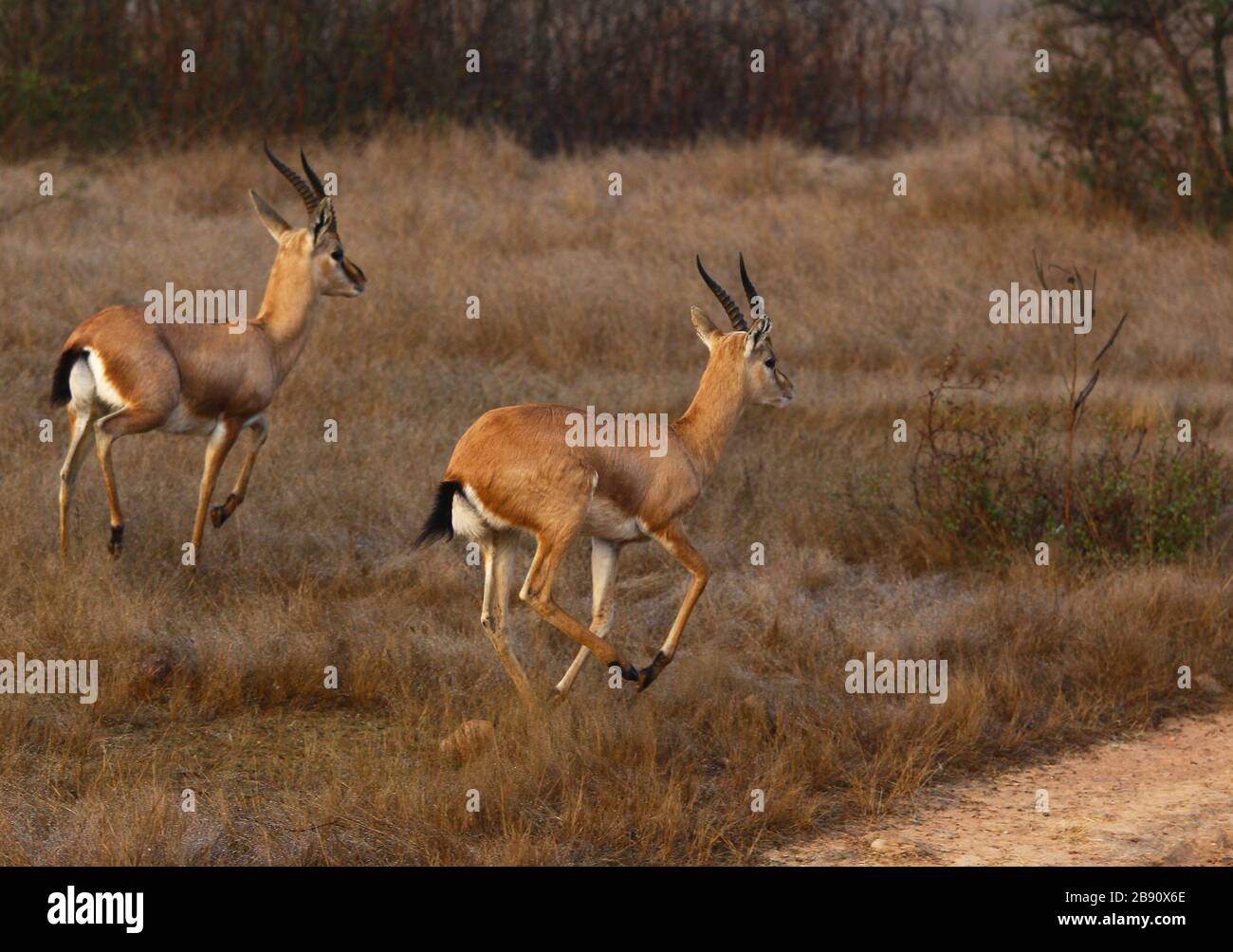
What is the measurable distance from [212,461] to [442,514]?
2.17 m

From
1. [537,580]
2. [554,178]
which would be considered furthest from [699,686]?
[554,178]

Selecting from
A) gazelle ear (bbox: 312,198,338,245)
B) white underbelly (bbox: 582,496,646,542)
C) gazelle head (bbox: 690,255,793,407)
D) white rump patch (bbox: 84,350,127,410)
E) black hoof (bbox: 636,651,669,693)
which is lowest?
black hoof (bbox: 636,651,669,693)

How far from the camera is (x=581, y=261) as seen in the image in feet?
45.8

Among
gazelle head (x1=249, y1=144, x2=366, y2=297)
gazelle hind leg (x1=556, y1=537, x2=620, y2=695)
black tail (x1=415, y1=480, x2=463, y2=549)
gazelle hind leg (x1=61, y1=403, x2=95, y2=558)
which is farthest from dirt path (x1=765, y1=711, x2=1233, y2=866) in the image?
gazelle head (x1=249, y1=144, x2=366, y2=297)

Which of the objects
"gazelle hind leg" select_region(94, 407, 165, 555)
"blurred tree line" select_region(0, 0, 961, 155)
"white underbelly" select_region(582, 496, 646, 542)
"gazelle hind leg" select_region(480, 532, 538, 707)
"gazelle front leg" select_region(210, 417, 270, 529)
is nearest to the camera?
"white underbelly" select_region(582, 496, 646, 542)

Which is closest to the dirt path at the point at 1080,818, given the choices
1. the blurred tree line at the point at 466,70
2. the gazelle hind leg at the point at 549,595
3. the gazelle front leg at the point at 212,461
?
the gazelle hind leg at the point at 549,595

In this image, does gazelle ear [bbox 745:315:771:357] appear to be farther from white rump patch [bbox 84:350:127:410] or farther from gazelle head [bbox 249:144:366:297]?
white rump patch [bbox 84:350:127:410]

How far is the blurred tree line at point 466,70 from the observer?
55.9 ft

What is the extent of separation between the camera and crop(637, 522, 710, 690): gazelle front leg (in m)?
6.39

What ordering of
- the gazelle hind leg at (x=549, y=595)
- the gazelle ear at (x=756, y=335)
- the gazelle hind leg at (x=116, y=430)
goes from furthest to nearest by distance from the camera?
the gazelle hind leg at (x=116, y=430) < the gazelle ear at (x=756, y=335) < the gazelle hind leg at (x=549, y=595)

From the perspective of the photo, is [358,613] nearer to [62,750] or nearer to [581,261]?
[62,750]

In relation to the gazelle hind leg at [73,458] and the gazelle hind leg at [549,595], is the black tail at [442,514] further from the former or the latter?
the gazelle hind leg at [73,458]

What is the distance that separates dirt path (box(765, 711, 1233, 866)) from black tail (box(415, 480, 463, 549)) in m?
1.72

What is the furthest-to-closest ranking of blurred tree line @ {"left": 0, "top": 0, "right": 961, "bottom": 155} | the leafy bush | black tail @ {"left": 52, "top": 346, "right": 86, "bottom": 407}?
blurred tree line @ {"left": 0, "top": 0, "right": 961, "bottom": 155}, the leafy bush, black tail @ {"left": 52, "top": 346, "right": 86, "bottom": 407}
